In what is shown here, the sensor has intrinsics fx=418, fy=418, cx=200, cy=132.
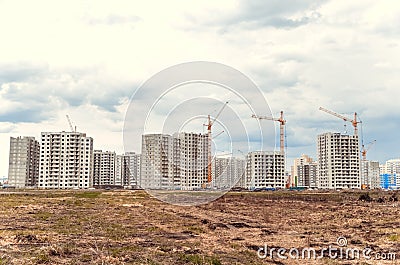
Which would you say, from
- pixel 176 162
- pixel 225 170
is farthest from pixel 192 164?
pixel 176 162

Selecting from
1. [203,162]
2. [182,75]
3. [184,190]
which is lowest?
[184,190]

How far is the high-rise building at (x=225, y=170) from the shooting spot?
103 m

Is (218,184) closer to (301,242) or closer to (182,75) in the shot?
(182,75)

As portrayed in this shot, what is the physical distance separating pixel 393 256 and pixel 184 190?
81.6 metres

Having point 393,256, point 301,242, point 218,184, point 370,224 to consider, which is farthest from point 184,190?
point 393,256

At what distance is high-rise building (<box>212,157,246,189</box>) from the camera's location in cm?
10309

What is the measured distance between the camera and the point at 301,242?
28375 millimetres
